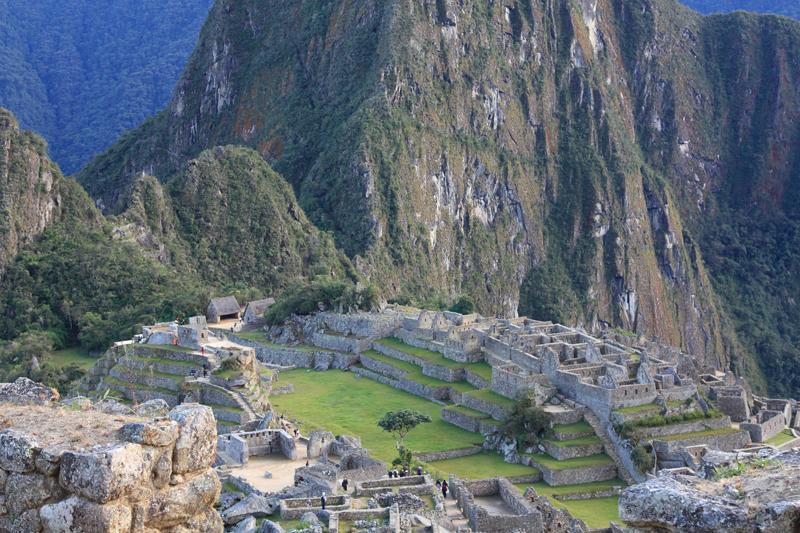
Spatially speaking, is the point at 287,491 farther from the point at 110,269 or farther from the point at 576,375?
the point at 110,269

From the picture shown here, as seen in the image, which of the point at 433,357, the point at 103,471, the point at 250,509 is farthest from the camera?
the point at 433,357

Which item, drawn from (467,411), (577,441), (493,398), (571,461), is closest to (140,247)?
(467,411)


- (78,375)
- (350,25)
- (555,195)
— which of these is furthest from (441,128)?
(78,375)

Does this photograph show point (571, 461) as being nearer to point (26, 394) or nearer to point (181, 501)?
point (26, 394)

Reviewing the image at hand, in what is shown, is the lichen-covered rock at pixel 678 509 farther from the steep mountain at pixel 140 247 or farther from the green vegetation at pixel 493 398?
the steep mountain at pixel 140 247

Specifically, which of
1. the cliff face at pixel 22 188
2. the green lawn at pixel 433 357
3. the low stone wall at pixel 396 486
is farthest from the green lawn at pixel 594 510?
the cliff face at pixel 22 188
